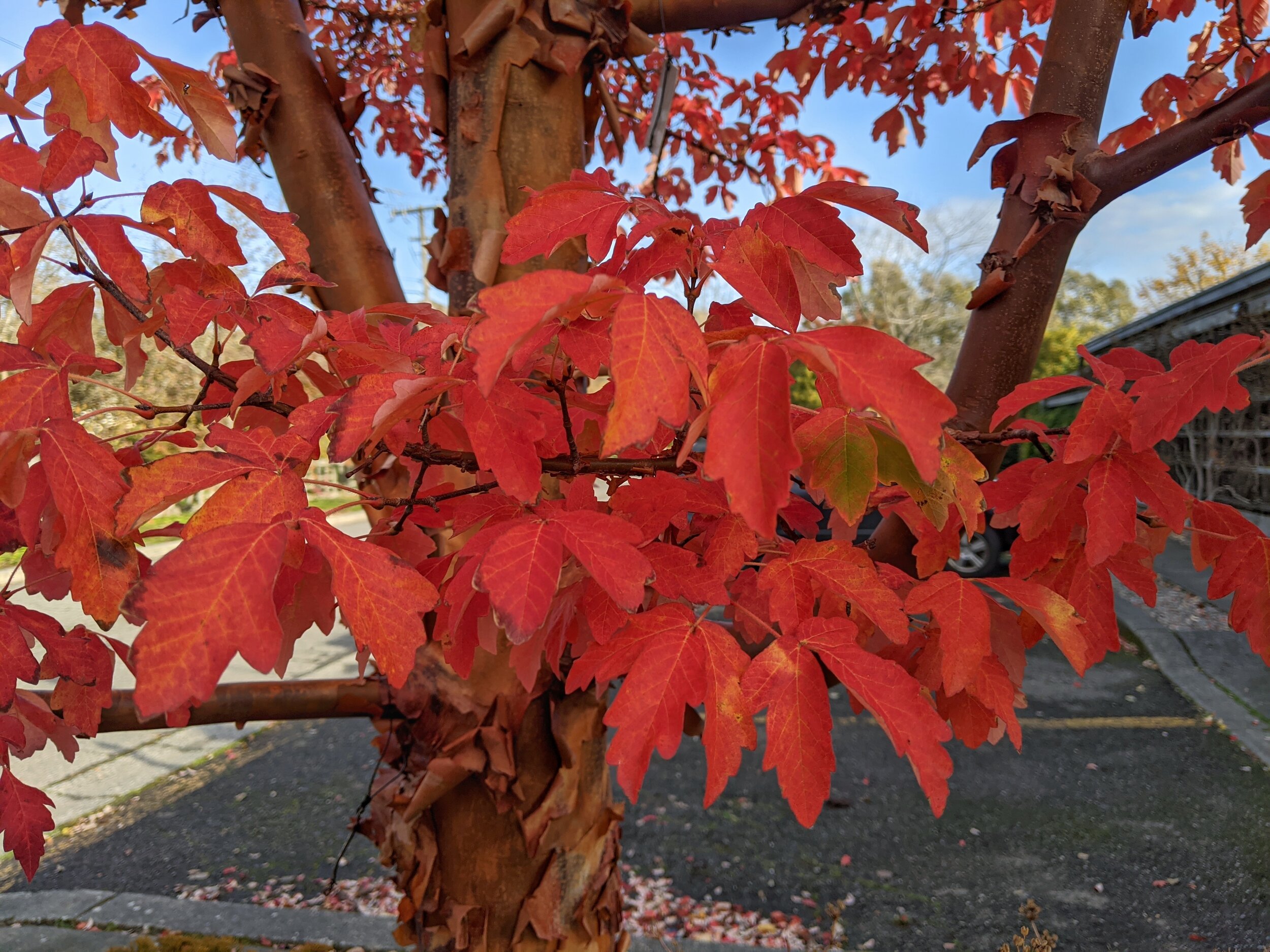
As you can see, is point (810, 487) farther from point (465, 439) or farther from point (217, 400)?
point (217, 400)

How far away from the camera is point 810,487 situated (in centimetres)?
70

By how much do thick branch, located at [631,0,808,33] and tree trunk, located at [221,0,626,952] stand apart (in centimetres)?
24

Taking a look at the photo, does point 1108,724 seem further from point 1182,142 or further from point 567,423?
point 567,423

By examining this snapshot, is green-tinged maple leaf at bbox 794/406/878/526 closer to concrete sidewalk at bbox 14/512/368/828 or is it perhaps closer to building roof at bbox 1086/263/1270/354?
concrete sidewalk at bbox 14/512/368/828

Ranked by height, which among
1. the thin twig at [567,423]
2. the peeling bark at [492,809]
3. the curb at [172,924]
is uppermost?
the thin twig at [567,423]

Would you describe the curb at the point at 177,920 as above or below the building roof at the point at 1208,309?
below

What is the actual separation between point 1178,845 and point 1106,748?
100cm

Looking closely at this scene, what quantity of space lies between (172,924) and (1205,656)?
253 inches

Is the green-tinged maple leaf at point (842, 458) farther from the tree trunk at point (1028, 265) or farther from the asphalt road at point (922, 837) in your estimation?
the asphalt road at point (922, 837)

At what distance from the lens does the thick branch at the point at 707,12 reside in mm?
1636

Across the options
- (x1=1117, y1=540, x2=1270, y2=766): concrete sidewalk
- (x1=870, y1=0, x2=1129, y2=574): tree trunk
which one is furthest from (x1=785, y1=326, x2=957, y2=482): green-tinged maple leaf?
(x1=1117, y1=540, x2=1270, y2=766): concrete sidewalk

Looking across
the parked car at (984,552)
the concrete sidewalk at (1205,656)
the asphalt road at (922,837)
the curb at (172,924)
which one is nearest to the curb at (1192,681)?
the concrete sidewalk at (1205,656)

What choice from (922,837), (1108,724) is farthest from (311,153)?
(1108,724)

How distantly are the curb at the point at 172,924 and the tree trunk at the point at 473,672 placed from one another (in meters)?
0.99
